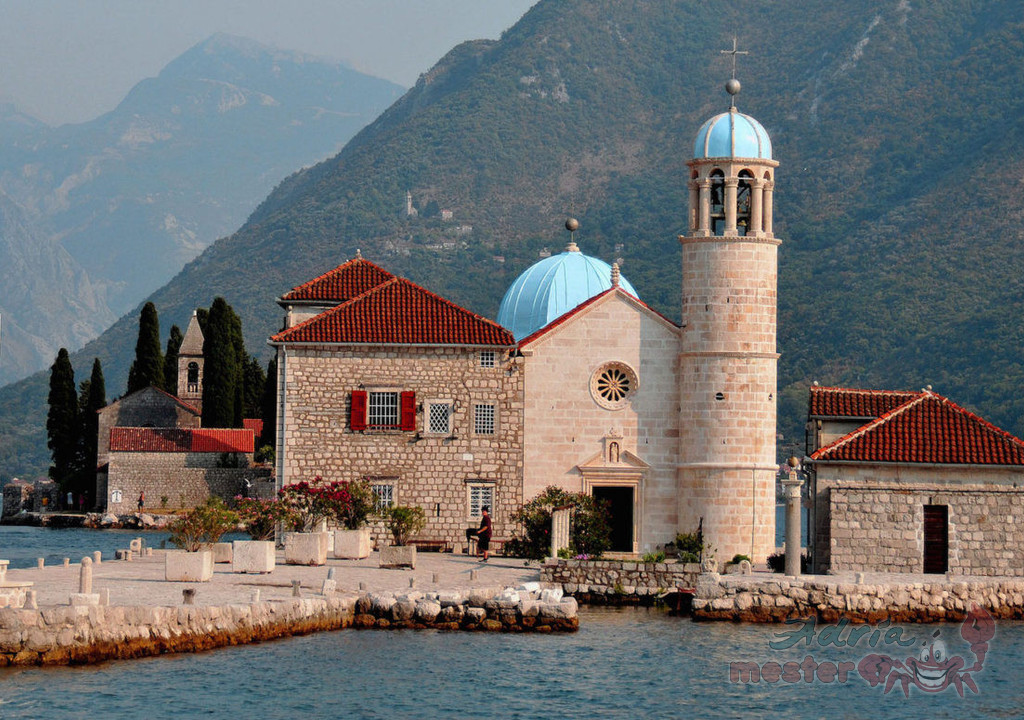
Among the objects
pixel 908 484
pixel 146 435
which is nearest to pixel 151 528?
pixel 146 435

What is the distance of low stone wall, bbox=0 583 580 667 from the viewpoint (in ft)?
89.9

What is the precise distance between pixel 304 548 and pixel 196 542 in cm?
323

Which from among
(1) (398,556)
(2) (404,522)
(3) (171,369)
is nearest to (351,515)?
(2) (404,522)

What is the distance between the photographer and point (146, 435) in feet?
269

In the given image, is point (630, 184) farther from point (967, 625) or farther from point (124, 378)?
point (967, 625)

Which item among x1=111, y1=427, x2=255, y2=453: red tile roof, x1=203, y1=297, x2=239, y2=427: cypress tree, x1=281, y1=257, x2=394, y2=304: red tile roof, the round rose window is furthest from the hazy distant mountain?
the round rose window

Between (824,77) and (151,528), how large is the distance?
11945 centimetres

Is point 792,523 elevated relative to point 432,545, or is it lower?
elevated

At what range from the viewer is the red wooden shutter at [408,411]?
44.2 metres

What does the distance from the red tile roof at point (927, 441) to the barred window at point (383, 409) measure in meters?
10.9

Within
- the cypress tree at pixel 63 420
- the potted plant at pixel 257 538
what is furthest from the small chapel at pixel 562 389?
the cypress tree at pixel 63 420

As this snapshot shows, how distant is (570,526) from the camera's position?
139 feet

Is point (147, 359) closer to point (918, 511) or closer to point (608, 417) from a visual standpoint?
point (608, 417)

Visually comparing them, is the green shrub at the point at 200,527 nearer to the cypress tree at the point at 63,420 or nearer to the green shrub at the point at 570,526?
the green shrub at the point at 570,526
